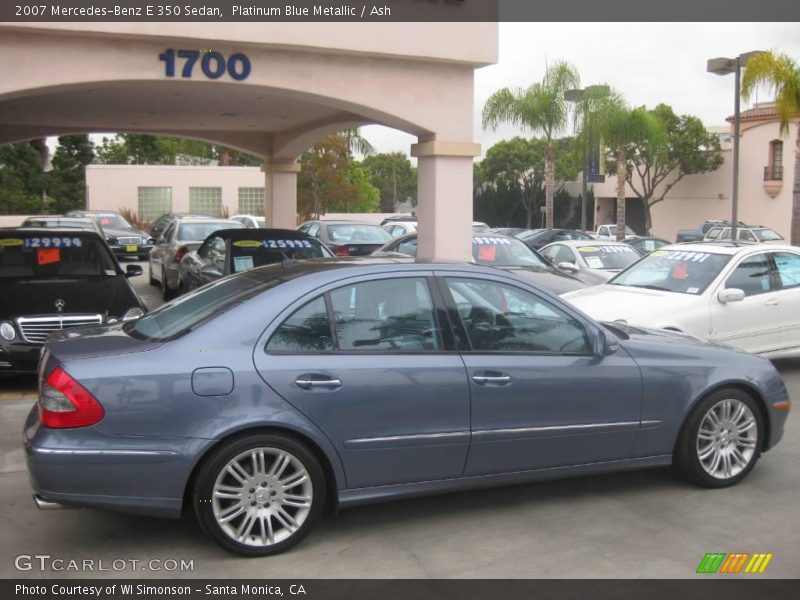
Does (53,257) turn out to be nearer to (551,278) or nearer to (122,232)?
(551,278)

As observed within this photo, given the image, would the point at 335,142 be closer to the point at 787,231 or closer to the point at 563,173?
the point at 787,231

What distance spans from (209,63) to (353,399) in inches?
285

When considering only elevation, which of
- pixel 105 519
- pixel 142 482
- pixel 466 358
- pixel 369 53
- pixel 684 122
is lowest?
pixel 105 519

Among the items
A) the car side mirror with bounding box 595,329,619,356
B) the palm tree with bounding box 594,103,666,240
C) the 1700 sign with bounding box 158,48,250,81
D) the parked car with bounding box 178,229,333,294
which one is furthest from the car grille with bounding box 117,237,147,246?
the car side mirror with bounding box 595,329,619,356

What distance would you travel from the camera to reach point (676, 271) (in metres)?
9.51

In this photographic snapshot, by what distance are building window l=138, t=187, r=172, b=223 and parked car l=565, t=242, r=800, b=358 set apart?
3574 centimetres

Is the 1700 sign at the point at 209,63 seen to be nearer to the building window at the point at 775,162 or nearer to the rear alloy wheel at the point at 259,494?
the rear alloy wheel at the point at 259,494

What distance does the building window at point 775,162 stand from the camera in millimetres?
41625

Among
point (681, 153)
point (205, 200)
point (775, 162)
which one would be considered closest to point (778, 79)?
point (775, 162)

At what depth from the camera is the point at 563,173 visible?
5962cm

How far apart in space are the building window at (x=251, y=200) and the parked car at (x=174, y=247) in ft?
78.3

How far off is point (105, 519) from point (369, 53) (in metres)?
7.72

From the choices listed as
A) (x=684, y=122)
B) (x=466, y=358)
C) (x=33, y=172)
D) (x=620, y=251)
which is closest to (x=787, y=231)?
(x=684, y=122)

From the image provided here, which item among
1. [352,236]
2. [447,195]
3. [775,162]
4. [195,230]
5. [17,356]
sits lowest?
[17,356]
